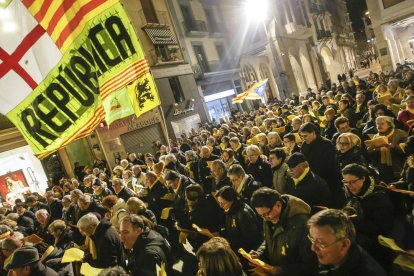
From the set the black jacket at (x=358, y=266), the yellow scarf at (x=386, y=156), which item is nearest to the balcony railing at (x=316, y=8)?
the yellow scarf at (x=386, y=156)

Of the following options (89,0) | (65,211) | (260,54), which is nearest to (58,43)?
(89,0)

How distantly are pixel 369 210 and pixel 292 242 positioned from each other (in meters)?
0.85

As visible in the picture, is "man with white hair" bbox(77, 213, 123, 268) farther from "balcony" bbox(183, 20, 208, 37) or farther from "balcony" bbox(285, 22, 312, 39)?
"balcony" bbox(285, 22, 312, 39)

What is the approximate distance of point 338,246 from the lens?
6.86 ft

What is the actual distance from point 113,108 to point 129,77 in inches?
22.9

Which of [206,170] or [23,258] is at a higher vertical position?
[23,258]

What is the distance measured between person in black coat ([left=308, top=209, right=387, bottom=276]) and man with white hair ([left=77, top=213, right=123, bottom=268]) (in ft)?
9.33

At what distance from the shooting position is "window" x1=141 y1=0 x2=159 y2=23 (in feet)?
74.1

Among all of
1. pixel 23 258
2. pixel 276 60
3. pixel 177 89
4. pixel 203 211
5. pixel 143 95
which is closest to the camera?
pixel 23 258

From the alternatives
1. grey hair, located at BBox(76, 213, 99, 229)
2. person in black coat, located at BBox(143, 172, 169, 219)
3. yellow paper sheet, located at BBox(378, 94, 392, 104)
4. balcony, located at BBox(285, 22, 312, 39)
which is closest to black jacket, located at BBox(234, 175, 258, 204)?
grey hair, located at BBox(76, 213, 99, 229)

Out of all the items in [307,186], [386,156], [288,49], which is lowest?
[386,156]

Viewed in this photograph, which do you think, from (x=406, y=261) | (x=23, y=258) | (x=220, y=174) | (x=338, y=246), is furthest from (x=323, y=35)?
(x=23, y=258)

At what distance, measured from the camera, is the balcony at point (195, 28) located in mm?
25672

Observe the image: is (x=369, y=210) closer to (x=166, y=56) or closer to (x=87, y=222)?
(x=87, y=222)
